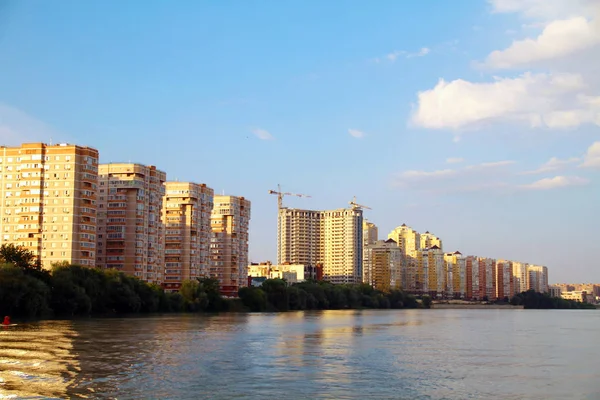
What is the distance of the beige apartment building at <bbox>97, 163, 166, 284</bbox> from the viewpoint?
425ft

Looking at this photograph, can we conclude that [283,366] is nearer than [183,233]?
Yes

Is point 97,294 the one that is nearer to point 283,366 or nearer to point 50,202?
point 50,202

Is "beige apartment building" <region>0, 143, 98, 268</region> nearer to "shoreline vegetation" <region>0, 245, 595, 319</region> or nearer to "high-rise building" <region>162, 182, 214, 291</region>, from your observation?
"shoreline vegetation" <region>0, 245, 595, 319</region>

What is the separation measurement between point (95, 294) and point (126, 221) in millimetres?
31650

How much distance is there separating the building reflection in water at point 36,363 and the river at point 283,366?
0.16ft

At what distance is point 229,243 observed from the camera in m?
179

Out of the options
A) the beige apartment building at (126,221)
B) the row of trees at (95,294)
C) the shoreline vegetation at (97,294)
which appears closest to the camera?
the row of trees at (95,294)

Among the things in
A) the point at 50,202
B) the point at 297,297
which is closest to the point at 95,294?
the point at 50,202

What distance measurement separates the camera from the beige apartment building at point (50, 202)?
371ft

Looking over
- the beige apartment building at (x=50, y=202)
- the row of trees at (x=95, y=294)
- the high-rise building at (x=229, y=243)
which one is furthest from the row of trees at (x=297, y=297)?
the beige apartment building at (x=50, y=202)

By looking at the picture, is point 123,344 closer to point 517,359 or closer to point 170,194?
point 517,359

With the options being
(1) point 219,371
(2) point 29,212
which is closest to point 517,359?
(1) point 219,371

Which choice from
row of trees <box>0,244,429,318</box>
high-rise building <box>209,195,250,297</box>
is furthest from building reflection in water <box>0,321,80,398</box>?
high-rise building <box>209,195,250,297</box>

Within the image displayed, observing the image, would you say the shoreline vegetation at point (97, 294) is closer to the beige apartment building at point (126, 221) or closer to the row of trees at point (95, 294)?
the row of trees at point (95, 294)
